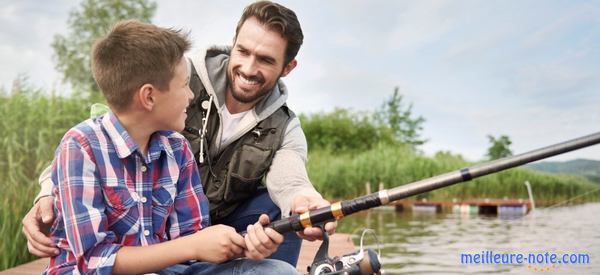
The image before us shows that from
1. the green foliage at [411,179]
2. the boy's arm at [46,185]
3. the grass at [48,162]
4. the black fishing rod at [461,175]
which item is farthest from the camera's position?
the green foliage at [411,179]

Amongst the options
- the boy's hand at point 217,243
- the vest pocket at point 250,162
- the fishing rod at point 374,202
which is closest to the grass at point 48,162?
the vest pocket at point 250,162

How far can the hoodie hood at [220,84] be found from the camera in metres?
2.60

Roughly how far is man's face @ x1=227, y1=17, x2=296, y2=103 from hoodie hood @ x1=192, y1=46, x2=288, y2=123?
0.10 feet

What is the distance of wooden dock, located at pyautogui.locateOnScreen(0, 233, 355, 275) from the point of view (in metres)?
3.31

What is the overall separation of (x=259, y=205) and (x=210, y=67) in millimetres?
605

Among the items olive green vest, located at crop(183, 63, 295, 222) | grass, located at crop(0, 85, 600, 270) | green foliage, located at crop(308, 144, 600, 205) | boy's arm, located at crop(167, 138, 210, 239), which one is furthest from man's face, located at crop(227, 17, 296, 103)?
green foliage, located at crop(308, 144, 600, 205)

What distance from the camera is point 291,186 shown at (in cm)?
232

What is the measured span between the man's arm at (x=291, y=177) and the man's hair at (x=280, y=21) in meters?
0.31

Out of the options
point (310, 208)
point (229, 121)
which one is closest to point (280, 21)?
point (229, 121)

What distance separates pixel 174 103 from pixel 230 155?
0.86 metres

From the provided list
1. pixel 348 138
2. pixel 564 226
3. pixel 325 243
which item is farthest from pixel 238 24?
pixel 348 138

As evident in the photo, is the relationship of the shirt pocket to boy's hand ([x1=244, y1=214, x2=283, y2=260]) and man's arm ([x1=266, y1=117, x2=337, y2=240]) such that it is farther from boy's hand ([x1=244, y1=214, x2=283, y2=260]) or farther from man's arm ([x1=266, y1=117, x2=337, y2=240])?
man's arm ([x1=266, y1=117, x2=337, y2=240])

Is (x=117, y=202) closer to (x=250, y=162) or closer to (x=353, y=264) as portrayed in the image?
(x=353, y=264)

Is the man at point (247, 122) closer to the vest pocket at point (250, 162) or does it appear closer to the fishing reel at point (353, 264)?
the vest pocket at point (250, 162)
